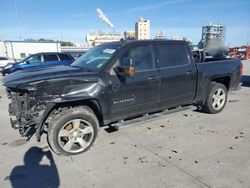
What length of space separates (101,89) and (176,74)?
180 centimetres

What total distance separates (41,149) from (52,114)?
2.45 ft

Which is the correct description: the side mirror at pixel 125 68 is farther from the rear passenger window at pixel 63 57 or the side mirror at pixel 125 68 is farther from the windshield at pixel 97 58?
the rear passenger window at pixel 63 57

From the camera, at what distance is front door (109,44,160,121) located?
→ 12.3ft

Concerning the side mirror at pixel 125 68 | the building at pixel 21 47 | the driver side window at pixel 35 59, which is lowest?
the driver side window at pixel 35 59

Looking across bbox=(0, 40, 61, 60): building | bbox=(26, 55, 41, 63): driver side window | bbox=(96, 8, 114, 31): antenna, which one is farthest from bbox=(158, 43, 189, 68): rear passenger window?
bbox=(96, 8, 114, 31): antenna

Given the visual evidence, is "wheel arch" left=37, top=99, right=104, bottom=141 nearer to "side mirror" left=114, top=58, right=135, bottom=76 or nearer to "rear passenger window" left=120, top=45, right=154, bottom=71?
"side mirror" left=114, top=58, right=135, bottom=76

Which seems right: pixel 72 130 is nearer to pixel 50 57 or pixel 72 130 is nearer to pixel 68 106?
pixel 68 106

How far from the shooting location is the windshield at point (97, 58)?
3.91m

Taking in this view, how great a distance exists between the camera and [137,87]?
3943 millimetres

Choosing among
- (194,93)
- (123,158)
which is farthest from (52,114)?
(194,93)

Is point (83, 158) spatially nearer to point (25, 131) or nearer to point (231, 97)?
point (25, 131)

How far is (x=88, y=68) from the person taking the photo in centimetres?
401

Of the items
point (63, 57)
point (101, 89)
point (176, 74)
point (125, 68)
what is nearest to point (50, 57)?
point (63, 57)

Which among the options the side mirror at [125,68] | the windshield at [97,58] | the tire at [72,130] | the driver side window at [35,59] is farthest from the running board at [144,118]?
the driver side window at [35,59]
